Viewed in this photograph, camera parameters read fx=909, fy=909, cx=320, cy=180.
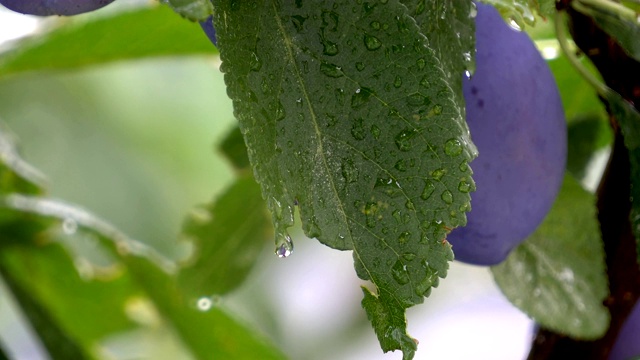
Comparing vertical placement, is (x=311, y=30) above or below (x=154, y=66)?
above

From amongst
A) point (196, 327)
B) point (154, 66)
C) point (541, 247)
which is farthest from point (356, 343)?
Answer: point (541, 247)

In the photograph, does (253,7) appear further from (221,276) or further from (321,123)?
(221,276)

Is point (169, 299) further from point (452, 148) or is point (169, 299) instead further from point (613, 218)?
point (452, 148)

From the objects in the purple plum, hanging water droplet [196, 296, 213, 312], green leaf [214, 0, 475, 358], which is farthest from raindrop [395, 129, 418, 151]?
hanging water droplet [196, 296, 213, 312]

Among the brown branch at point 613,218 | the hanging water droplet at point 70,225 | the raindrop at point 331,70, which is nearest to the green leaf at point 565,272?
the brown branch at point 613,218

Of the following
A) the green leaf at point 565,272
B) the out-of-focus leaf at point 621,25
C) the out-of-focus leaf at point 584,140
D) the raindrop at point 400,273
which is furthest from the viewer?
the out-of-focus leaf at point 584,140

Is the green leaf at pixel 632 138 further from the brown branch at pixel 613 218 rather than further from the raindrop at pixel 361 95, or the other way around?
the raindrop at pixel 361 95
